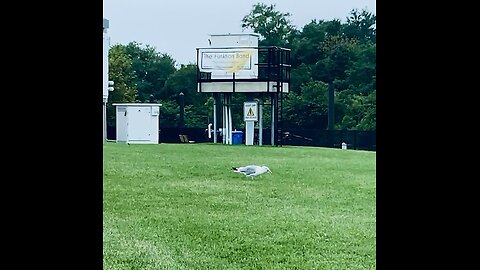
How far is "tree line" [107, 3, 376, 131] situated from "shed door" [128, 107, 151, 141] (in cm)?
23

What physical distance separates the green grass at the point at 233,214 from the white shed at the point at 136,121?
5.35 ft

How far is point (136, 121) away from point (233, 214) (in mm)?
4342

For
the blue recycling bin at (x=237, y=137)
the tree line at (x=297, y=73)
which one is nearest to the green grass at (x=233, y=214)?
the tree line at (x=297, y=73)

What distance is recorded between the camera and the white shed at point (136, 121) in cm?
881

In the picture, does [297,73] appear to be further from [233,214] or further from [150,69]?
[233,214]

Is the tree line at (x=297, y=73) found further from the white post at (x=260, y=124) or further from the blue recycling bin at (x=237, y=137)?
the blue recycling bin at (x=237, y=137)

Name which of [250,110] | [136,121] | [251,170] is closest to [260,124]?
[250,110]

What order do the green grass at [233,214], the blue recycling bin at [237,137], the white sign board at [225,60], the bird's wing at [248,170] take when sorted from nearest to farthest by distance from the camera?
1. the green grass at [233,214]
2. the bird's wing at [248,170]
3. the white sign board at [225,60]
4. the blue recycling bin at [237,137]

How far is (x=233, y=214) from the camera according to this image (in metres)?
4.79

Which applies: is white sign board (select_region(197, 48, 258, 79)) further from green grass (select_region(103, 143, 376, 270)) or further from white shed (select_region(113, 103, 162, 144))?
green grass (select_region(103, 143, 376, 270))
